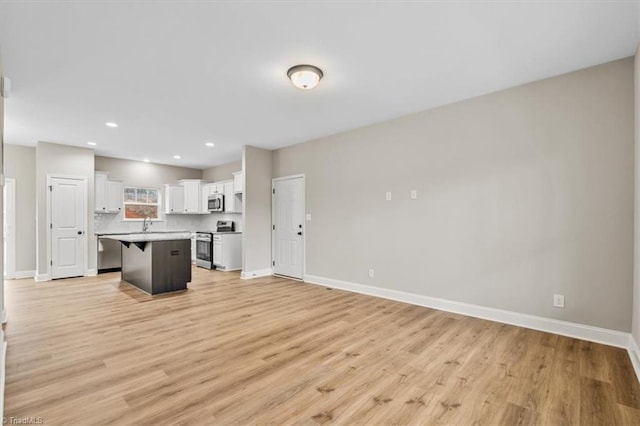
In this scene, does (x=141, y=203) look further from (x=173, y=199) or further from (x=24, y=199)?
(x=24, y=199)

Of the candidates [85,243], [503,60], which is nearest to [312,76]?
[503,60]

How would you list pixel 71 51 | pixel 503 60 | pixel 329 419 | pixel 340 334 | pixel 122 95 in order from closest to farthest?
pixel 329 419, pixel 71 51, pixel 503 60, pixel 340 334, pixel 122 95

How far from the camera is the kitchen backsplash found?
23.9 feet

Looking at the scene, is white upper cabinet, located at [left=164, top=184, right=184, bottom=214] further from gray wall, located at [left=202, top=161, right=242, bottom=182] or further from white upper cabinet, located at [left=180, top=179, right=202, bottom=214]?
gray wall, located at [left=202, top=161, right=242, bottom=182]

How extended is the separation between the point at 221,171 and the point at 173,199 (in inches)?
58.6

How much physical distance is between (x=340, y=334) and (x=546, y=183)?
2.73m

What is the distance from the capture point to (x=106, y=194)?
7090 mm

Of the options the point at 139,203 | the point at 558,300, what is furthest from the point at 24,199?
the point at 558,300

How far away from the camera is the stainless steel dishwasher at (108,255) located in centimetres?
671

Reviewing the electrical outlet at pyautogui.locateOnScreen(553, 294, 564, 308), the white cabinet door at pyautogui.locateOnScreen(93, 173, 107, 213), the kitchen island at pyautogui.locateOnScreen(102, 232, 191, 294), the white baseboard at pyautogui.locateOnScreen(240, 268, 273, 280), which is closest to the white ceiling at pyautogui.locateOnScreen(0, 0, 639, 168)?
the kitchen island at pyautogui.locateOnScreen(102, 232, 191, 294)

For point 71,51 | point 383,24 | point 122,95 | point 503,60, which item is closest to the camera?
point 383,24

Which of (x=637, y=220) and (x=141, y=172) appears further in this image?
(x=141, y=172)

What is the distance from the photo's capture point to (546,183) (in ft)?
10.5

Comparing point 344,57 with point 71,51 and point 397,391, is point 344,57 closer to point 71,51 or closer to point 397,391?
point 71,51
